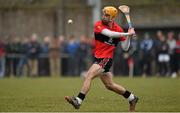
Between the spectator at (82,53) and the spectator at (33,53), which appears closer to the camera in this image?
Result: the spectator at (33,53)

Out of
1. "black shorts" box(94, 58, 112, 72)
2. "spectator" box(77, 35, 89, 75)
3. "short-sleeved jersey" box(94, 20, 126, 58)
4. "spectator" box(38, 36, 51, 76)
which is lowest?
"spectator" box(38, 36, 51, 76)

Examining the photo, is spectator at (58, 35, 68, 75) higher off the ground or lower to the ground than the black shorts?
lower

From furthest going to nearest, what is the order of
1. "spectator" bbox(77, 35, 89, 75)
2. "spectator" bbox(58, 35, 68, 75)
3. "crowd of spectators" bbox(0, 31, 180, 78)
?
"spectator" bbox(58, 35, 68, 75) < "spectator" bbox(77, 35, 89, 75) < "crowd of spectators" bbox(0, 31, 180, 78)

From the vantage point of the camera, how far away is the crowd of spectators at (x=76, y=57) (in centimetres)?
3512

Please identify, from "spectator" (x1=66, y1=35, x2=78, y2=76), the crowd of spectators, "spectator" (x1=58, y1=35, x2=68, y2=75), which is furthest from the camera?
"spectator" (x1=58, y1=35, x2=68, y2=75)

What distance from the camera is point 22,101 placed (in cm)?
1761

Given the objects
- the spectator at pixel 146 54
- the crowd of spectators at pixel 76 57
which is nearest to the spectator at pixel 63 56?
the crowd of spectators at pixel 76 57

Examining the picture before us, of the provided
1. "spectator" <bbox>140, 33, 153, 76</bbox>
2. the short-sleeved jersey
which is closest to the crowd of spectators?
"spectator" <bbox>140, 33, 153, 76</bbox>

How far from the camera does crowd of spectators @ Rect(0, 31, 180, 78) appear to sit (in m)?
35.1

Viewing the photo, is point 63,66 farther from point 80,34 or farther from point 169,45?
point 169,45

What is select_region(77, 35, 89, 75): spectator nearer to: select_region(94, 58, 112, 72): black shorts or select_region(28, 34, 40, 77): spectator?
select_region(28, 34, 40, 77): spectator

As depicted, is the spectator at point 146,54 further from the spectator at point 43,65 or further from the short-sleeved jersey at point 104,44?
the short-sleeved jersey at point 104,44

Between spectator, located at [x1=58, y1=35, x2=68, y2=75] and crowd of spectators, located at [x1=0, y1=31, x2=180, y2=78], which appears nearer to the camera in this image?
crowd of spectators, located at [x1=0, y1=31, x2=180, y2=78]

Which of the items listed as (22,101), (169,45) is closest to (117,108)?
(22,101)
